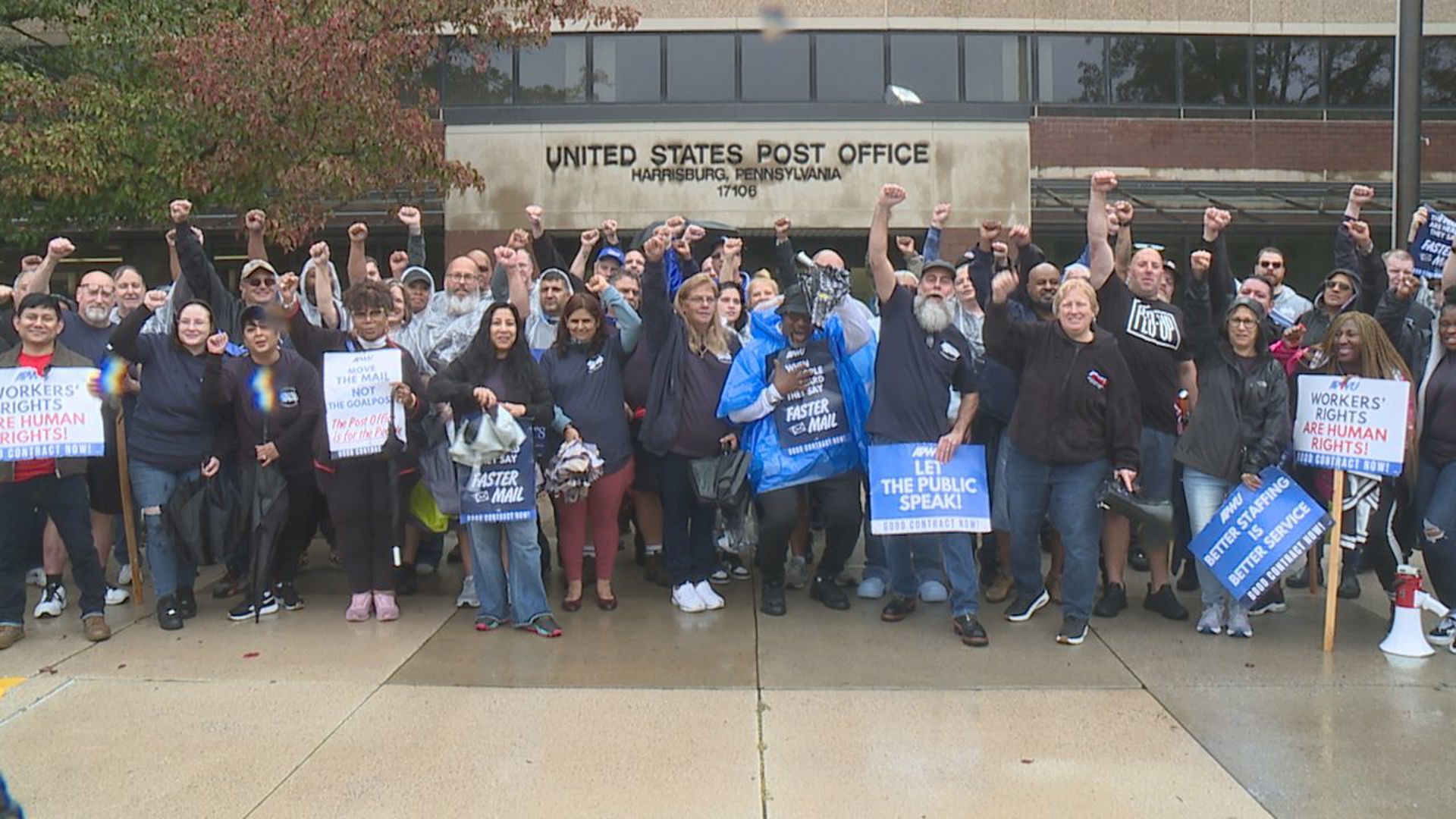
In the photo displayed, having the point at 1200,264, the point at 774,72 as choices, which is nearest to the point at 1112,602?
the point at 1200,264

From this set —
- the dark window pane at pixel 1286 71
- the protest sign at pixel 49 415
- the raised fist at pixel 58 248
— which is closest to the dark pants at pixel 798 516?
the protest sign at pixel 49 415

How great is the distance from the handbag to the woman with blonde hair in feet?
0.49

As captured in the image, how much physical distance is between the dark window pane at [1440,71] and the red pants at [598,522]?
18.0m

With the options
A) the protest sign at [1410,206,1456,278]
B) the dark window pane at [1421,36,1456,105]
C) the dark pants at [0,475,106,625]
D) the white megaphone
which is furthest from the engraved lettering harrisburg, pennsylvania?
the white megaphone

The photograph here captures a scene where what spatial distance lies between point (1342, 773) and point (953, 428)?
2.50 m

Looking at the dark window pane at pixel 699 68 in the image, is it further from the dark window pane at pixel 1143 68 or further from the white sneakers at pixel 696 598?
the white sneakers at pixel 696 598

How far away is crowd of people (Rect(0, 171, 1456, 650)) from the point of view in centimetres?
584

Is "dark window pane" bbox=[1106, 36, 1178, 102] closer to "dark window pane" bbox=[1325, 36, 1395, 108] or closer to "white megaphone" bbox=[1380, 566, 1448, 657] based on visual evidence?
"dark window pane" bbox=[1325, 36, 1395, 108]

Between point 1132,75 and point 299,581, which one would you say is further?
point 1132,75

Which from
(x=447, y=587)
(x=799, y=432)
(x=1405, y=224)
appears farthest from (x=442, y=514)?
(x=1405, y=224)

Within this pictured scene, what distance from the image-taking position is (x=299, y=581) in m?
7.27

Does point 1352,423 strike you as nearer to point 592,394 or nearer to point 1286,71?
point 592,394

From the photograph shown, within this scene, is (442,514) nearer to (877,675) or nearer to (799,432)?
(799,432)

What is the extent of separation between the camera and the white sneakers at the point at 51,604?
6383mm
